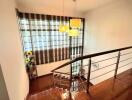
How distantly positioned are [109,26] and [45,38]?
9.52 ft

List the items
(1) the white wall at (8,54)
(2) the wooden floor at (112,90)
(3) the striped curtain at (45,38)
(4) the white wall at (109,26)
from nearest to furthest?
1. (1) the white wall at (8,54)
2. (2) the wooden floor at (112,90)
3. (4) the white wall at (109,26)
4. (3) the striped curtain at (45,38)

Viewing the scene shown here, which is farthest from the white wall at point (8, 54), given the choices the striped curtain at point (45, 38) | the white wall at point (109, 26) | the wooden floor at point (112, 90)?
the white wall at point (109, 26)

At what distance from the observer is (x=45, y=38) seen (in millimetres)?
4758

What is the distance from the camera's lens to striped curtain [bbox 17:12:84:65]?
4.28 metres

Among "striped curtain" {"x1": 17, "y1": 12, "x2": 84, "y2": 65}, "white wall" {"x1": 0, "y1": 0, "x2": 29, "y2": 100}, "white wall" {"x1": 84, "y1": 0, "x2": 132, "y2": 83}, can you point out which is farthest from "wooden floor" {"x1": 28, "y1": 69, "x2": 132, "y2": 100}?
"striped curtain" {"x1": 17, "y1": 12, "x2": 84, "y2": 65}

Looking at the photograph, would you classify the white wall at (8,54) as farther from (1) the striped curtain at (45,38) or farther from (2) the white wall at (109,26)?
(2) the white wall at (109,26)

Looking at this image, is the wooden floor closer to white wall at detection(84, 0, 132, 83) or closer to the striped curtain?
white wall at detection(84, 0, 132, 83)

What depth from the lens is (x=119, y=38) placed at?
3.57 m

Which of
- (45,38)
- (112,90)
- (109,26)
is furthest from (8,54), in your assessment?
(109,26)

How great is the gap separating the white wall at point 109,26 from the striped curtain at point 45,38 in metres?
1.06

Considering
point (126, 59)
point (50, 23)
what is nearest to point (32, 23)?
point (50, 23)

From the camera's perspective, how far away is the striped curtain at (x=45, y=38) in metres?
4.28

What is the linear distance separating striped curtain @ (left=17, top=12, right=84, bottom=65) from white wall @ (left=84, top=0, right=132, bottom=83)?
3.48ft

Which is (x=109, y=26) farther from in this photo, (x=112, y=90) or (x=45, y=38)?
(x=45, y=38)
